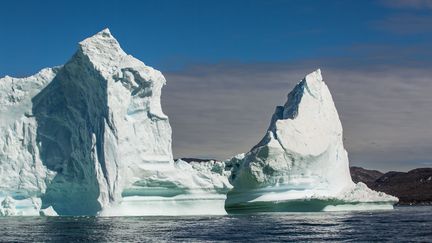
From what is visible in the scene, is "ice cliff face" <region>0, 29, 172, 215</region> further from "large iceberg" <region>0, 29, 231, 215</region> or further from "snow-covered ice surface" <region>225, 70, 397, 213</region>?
"snow-covered ice surface" <region>225, 70, 397, 213</region>

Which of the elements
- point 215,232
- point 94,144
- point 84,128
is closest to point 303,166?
point 94,144

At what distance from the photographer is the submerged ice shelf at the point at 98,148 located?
39938 mm

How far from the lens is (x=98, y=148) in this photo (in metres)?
39.9

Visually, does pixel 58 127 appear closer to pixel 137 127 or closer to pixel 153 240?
pixel 137 127

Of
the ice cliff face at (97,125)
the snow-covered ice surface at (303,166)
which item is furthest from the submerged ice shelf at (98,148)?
the snow-covered ice surface at (303,166)

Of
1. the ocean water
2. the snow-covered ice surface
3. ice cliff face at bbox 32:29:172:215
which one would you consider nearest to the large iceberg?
ice cliff face at bbox 32:29:172:215

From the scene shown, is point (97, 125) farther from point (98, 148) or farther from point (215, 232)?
point (215, 232)

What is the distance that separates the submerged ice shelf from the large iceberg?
0.05 metres

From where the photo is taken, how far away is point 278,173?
45812 millimetres

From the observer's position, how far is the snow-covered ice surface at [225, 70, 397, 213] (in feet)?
151

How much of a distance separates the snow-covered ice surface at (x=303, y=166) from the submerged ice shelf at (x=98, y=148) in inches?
7.7

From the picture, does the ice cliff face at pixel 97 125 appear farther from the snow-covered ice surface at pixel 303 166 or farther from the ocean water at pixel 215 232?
the snow-covered ice surface at pixel 303 166

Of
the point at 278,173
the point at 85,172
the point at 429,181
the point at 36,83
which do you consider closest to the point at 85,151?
the point at 85,172

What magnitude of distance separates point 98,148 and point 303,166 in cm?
1312
